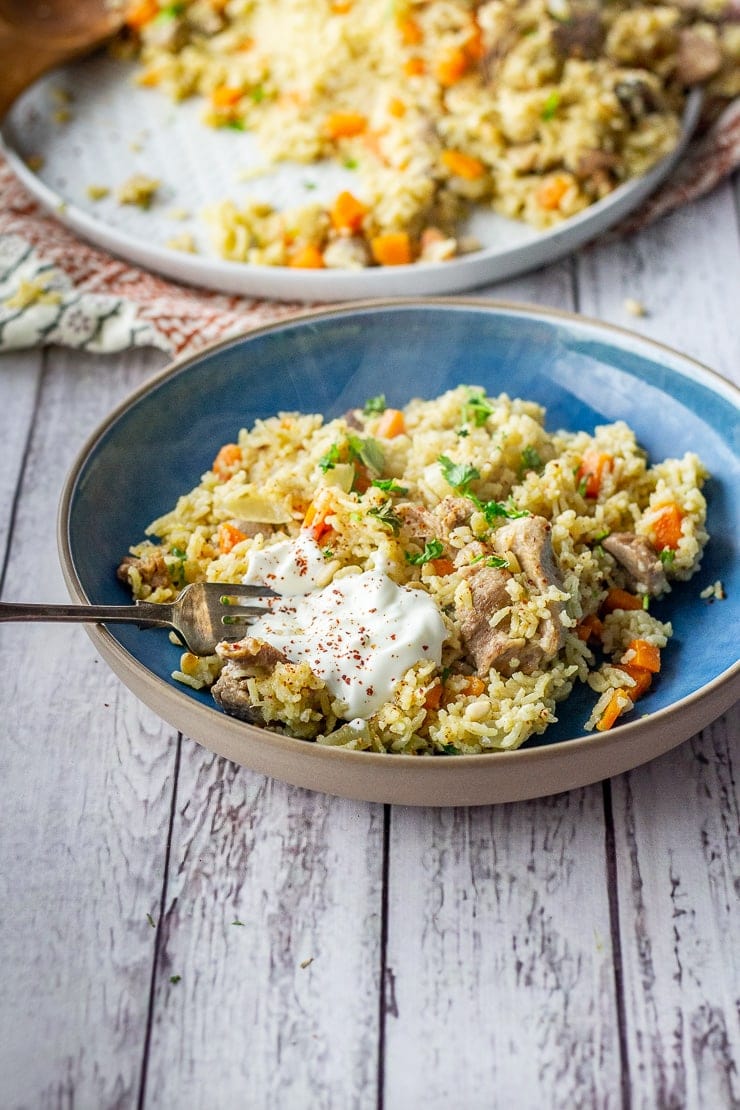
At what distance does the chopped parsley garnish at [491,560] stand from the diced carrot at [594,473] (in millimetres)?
541

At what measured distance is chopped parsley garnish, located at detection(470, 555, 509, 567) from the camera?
10.1 ft

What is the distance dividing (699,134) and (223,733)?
12.8 ft

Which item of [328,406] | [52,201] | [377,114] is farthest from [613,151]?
[52,201]

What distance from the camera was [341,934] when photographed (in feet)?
9.63

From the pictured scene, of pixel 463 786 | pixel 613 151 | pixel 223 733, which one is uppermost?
pixel 223 733

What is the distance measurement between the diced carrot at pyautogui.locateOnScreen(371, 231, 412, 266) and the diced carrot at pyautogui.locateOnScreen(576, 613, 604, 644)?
2053mm

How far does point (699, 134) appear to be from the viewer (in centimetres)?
538

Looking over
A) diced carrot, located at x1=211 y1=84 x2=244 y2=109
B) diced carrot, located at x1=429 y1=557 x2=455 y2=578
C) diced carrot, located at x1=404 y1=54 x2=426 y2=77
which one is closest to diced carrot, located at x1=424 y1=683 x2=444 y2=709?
diced carrot, located at x1=429 y1=557 x2=455 y2=578

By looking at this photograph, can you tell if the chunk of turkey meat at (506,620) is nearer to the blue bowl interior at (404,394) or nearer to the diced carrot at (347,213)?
the blue bowl interior at (404,394)

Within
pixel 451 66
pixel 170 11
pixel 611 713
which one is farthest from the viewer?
pixel 170 11

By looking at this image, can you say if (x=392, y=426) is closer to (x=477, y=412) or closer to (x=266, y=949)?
(x=477, y=412)

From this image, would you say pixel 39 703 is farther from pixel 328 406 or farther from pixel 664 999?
pixel 664 999

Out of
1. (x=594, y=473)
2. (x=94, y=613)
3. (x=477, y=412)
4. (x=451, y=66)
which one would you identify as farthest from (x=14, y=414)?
(x=451, y=66)

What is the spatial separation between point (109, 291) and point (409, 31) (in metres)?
1.73
